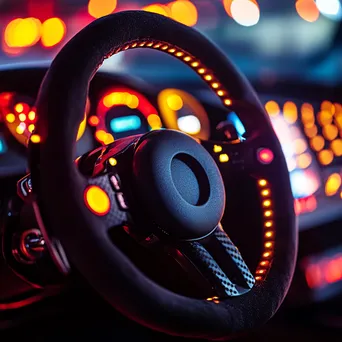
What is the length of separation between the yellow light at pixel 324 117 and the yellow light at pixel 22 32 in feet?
2.90

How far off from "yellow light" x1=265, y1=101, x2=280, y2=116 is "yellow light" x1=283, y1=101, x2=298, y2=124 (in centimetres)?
3

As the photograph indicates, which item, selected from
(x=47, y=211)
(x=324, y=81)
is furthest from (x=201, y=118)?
(x=47, y=211)

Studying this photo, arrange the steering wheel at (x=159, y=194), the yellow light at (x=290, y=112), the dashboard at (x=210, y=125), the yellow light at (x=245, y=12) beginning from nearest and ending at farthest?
the steering wheel at (x=159, y=194) → the dashboard at (x=210, y=125) → the yellow light at (x=290, y=112) → the yellow light at (x=245, y=12)

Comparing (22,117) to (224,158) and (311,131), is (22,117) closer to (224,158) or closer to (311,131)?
(224,158)

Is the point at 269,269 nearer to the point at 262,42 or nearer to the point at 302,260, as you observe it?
the point at 302,260

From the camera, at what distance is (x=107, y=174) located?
0.72m

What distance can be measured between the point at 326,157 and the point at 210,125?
0.44 metres

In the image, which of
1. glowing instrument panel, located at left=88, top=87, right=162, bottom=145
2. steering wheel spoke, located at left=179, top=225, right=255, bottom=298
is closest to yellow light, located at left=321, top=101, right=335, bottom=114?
glowing instrument panel, located at left=88, top=87, right=162, bottom=145

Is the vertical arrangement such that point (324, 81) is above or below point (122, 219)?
above

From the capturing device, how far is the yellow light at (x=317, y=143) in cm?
171

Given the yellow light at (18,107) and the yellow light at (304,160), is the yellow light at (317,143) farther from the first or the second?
the yellow light at (18,107)

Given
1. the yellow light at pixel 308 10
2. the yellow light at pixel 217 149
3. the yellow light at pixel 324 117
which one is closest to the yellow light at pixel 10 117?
the yellow light at pixel 217 149

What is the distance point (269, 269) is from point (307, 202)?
0.75m

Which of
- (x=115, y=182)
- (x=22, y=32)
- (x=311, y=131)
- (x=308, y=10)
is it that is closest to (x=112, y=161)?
(x=115, y=182)
